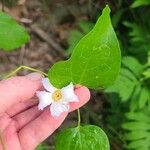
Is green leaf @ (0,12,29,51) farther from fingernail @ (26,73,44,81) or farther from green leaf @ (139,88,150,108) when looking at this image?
green leaf @ (139,88,150,108)

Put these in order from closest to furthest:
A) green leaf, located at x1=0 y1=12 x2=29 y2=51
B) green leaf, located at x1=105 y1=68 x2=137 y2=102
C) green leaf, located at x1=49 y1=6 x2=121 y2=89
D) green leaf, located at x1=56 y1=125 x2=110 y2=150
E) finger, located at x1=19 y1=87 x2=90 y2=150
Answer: green leaf, located at x1=49 y1=6 x2=121 y2=89, green leaf, located at x1=56 y1=125 x2=110 y2=150, green leaf, located at x1=0 y1=12 x2=29 y2=51, finger, located at x1=19 y1=87 x2=90 y2=150, green leaf, located at x1=105 y1=68 x2=137 y2=102

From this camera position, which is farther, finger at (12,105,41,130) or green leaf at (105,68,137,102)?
green leaf at (105,68,137,102)

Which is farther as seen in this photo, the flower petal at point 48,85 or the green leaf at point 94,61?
the flower petal at point 48,85

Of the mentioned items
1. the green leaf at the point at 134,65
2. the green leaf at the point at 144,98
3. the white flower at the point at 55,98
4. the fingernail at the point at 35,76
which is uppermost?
the fingernail at the point at 35,76

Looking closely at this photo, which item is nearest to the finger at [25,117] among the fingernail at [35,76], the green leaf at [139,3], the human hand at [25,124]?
the human hand at [25,124]

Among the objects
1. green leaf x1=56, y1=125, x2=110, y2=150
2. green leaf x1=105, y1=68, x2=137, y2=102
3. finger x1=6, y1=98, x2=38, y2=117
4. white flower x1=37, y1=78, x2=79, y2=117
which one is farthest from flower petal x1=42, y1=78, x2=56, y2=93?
green leaf x1=105, y1=68, x2=137, y2=102

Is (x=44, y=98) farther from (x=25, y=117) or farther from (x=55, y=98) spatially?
(x=25, y=117)

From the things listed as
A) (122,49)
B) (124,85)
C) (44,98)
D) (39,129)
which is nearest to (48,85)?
(44,98)

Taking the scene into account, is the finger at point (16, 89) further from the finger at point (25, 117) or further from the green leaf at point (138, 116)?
the green leaf at point (138, 116)
